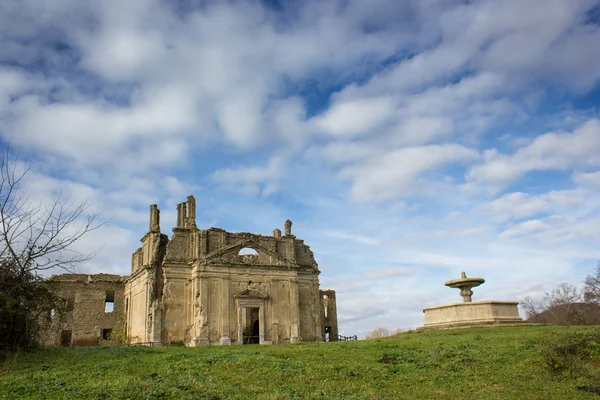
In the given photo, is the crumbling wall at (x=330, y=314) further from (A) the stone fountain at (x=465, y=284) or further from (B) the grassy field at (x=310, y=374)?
Answer: (B) the grassy field at (x=310, y=374)

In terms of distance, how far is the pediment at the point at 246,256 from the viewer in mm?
30391

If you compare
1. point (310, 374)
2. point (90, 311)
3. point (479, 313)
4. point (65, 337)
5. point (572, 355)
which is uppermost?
point (90, 311)

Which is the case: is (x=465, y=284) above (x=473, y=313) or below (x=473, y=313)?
above

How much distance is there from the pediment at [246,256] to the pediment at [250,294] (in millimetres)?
1713

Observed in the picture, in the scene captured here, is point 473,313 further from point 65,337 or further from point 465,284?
point 65,337

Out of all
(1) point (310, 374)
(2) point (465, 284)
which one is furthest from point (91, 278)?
(1) point (310, 374)

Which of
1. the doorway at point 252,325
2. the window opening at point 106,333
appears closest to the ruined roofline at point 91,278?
the window opening at point 106,333

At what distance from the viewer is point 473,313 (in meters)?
25.7

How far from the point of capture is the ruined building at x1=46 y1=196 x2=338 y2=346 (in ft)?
95.9

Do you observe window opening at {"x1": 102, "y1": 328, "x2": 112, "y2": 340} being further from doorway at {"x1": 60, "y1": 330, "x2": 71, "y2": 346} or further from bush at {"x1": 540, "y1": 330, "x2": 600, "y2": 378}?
bush at {"x1": 540, "y1": 330, "x2": 600, "y2": 378}

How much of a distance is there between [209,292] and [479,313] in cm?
1468

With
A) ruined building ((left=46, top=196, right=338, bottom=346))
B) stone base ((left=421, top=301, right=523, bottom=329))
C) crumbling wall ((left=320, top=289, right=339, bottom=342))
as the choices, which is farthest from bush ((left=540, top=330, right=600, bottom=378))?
crumbling wall ((left=320, top=289, right=339, bottom=342))

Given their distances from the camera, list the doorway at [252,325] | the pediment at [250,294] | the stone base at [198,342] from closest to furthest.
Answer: the stone base at [198,342] → the pediment at [250,294] → the doorway at [252,325]

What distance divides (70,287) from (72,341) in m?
3.76
